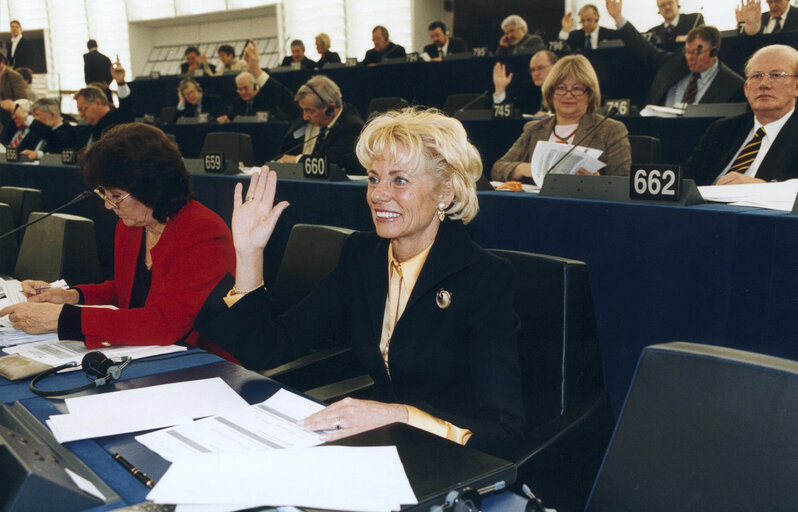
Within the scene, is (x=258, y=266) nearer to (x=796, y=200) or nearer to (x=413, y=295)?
(x=413, y=295)

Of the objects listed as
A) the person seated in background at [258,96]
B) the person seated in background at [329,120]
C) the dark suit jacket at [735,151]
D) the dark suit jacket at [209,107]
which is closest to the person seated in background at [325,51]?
the dark suit jacket at [209,107]

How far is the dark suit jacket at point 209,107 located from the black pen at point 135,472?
23.2 feet

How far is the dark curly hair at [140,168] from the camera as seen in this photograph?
1708mm

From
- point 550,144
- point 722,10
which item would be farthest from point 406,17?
point 550,144

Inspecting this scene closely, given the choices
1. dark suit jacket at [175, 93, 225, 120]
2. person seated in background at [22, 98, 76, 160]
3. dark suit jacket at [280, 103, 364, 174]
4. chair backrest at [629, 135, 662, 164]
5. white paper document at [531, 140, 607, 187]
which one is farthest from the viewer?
dark suit jacket at [175, 93, 225, 120]

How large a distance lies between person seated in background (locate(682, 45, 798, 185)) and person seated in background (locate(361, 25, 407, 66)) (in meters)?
5.53

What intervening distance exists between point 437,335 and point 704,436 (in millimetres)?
573

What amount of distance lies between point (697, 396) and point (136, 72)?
14.0 m

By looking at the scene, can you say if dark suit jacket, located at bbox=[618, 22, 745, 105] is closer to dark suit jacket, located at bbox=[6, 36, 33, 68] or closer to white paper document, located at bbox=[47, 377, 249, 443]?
white paper document, located at bbox=[47, 377, 249, 443]

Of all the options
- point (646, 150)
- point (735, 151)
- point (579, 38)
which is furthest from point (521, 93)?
point (735, 151)

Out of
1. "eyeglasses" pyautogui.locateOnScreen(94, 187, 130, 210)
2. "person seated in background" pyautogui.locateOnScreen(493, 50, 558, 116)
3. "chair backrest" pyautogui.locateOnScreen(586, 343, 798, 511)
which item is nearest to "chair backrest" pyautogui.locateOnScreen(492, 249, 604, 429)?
"chair backrest" pyautogui.locateOnScreen(586, 343, 798, 511)

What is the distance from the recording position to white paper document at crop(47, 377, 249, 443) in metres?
1.01

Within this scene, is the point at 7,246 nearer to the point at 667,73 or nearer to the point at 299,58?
the point at 667,73

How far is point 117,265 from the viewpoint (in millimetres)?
1958
